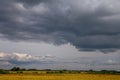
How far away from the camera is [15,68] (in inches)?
5305

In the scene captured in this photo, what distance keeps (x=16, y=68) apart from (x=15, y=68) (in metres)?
0.80

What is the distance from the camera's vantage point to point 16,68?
444 ft
